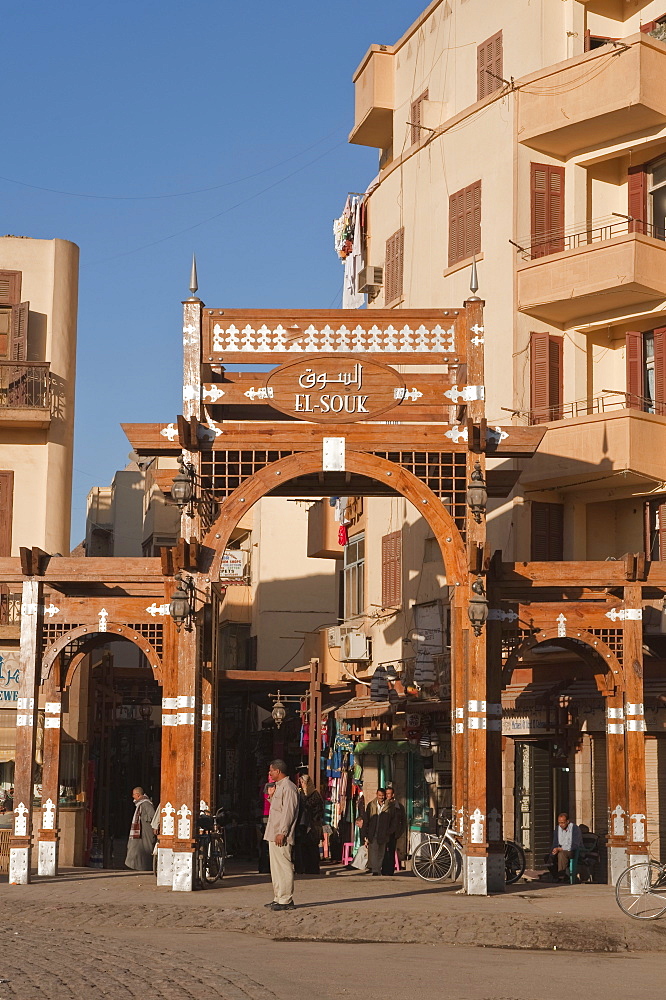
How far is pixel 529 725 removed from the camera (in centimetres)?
2362

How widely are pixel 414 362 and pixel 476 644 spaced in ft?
11.5

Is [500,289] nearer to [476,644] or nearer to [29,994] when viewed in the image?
[476,644]

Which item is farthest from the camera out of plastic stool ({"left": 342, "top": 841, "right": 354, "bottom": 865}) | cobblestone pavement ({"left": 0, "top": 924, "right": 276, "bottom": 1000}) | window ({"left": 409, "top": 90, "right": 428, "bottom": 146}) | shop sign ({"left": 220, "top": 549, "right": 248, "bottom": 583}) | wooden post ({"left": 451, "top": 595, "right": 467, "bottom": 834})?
shop sign ({"left": 220, "top": 549, "right": 248, "bottom": 583})

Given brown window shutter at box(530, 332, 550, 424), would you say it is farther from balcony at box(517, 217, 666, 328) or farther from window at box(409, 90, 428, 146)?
window at box(409, 90, 428, 146)

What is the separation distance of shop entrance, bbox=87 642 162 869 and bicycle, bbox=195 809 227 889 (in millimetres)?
6964

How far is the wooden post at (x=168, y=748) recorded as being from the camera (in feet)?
54.7

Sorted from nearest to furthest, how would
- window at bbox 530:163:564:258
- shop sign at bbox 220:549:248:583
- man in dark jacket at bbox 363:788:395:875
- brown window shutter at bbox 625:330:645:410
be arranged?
man in dark jacket at bbox 363:788:395:875 → brown window shutter at bbox 625:330:645:410 → window at bbox 530:163:564:258 → shop sign at bbox 220:549:248:583

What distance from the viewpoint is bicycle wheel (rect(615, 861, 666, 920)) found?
1390cm

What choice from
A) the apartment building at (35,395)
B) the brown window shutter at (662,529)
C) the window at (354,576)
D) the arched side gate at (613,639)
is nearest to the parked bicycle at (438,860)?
the arched side gate at (613,639)

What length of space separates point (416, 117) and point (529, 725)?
13569mm

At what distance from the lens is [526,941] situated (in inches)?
504

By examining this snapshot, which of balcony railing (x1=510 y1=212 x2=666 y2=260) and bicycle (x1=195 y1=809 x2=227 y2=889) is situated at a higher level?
balcony railing (x1=510 y1=212 x2=666 y2=260)

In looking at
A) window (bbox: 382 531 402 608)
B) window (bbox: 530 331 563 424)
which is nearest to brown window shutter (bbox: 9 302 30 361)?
window (bbox: 382 531 402 608)

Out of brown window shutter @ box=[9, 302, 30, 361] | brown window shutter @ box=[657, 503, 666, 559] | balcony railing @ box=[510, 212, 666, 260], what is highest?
balcony railing @ box=[510, 212, 666, 260]
